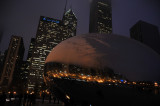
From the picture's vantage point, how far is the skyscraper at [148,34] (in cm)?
16370

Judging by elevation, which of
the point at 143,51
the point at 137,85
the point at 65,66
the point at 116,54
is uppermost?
the point at 143,51

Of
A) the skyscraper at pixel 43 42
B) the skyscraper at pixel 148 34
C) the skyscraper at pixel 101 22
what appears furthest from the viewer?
the skyscraper at pixel 101 22

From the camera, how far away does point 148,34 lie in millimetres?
171000

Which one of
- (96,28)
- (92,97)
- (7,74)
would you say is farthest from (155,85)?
(96,28)

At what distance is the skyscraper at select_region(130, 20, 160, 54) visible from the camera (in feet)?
537

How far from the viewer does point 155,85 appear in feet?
29.5

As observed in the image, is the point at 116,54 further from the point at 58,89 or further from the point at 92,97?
the point at 58,89

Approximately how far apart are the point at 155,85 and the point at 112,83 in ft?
9.96

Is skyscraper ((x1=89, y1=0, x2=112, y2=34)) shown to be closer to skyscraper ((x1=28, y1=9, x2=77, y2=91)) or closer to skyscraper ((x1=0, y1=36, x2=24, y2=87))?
skyscraper ((x1=28, y1=9, x2=77, y2=91))

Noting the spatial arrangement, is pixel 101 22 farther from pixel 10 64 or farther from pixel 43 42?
pixel 10 64

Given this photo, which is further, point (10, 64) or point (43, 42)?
point (43, 42)

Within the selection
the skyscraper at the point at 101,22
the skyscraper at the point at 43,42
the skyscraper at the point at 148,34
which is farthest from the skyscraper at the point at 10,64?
the skyscraper at the point at 148,34

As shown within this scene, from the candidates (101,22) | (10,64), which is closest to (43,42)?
(10,64)

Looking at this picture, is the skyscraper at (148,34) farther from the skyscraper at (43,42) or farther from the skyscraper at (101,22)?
the skyscraper at (43,42)
